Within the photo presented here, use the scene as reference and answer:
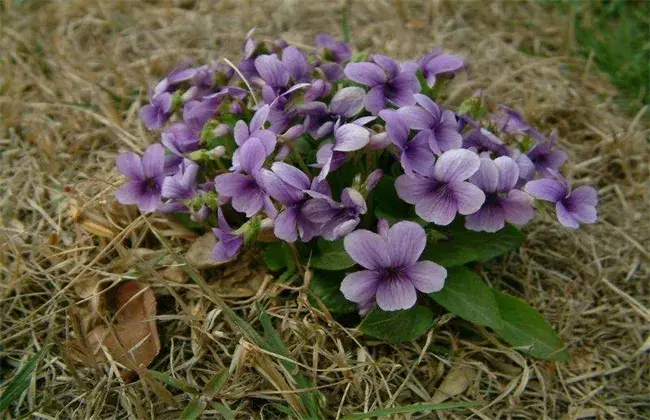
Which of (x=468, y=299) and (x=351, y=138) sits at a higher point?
(x=351, y=138)

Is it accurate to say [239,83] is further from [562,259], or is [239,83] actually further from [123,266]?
[562,259]

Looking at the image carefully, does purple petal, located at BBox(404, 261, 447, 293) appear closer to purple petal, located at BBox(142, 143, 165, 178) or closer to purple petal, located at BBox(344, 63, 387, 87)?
purple petal, located at BBox(344, 63, 387, 87)

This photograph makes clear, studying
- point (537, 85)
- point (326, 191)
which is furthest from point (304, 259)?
point (537, 85)

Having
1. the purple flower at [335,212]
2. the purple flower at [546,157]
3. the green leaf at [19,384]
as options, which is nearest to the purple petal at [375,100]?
the purple flower at [335,212]

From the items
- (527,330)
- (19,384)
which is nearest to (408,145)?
(527,330)

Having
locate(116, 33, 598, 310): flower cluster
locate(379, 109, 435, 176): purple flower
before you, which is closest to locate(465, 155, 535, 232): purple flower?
locate(116, 33, 598, 310): flower cluster

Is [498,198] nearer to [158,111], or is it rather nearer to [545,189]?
[545,189]
